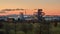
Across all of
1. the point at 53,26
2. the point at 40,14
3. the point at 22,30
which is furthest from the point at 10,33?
the point at 40,14

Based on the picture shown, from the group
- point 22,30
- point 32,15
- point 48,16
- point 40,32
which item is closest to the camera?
point 40,32

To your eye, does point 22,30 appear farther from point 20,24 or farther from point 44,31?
point 44,31

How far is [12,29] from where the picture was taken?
36.1 feet

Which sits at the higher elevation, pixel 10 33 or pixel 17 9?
pixel 17 9

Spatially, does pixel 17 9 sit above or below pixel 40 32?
above

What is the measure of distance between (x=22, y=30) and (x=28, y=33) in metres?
0.66

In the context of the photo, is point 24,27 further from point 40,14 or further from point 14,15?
point 40,14

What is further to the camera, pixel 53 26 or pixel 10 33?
pixel 53 26

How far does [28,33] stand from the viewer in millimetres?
10930

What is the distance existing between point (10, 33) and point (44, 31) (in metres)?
1.99

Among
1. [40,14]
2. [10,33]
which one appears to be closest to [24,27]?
[10,33]

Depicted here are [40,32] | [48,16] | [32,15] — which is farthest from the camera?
[32,15]

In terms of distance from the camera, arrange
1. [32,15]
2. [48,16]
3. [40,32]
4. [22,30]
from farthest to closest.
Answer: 1. [32,15]
2. [48,16]
3. [22,30]
4. [40,32]

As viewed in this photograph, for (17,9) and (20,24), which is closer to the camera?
(20,24)
